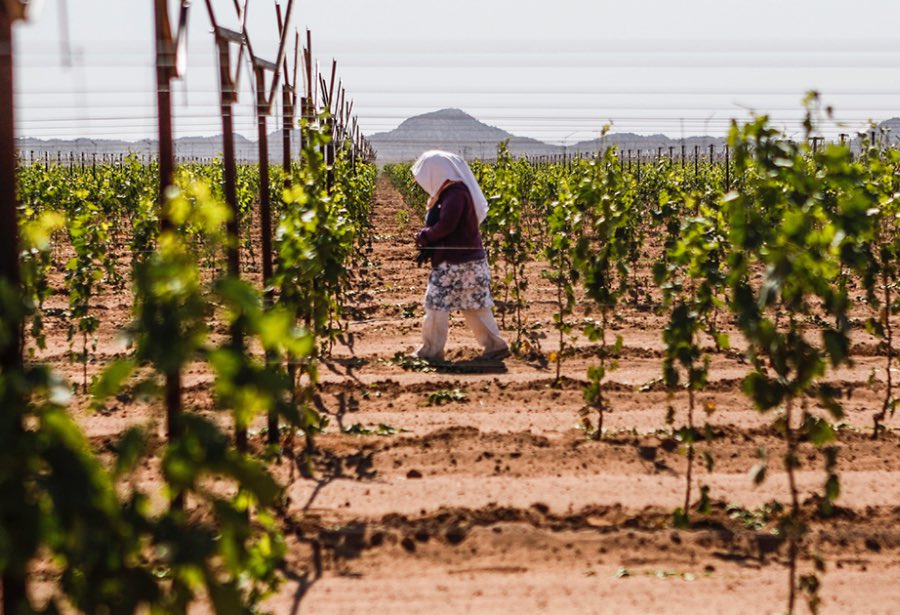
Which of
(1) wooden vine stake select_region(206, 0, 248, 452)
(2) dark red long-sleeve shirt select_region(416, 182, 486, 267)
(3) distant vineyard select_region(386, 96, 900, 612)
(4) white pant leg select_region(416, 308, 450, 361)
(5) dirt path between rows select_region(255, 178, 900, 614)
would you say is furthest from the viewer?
(4) white pant leg select_region(416, 308, 450, 361)

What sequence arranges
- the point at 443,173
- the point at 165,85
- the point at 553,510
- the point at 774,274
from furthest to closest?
1. the point at 443,173
2. the point at 553,510
3. the point at 165,85
4. the point at 774,274

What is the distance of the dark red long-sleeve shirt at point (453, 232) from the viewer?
25.6 feet

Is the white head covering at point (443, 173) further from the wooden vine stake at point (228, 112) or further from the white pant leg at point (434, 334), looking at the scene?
the wooden vine stake at point (228, 112)

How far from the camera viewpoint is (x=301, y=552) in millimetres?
4336

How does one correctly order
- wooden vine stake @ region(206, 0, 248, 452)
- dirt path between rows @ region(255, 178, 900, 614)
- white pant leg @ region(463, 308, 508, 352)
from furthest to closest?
Result: white pant leg @ region(463, 308, 508, 352), wooden vine stake @ region(206, 0, 248, 452), dirt path between rows @ region(255, 178, 900, 614)

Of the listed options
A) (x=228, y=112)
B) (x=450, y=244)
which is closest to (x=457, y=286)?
(x=450, y=244)

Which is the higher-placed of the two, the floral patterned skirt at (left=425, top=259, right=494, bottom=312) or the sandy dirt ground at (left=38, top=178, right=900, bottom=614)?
the floral patterned skirt at (left=425, top=259, right=494, bottom=312)

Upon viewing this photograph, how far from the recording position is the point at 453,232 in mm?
7887

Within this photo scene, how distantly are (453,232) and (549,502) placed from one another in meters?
3.35

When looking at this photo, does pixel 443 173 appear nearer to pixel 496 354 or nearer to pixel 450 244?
pixel 450 244

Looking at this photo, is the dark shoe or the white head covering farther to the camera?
the dark shoe

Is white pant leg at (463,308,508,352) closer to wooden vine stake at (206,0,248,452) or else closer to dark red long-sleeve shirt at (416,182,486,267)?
dark red long-sleeve shirt at (416,182,486,267)

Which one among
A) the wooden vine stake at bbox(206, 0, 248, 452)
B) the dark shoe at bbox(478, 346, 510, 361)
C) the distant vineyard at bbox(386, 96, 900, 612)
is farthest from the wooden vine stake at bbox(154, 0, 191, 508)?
the dark shoe at bbox(478, 346, 510, 361)

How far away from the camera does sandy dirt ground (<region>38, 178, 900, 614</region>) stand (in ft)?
13.2
